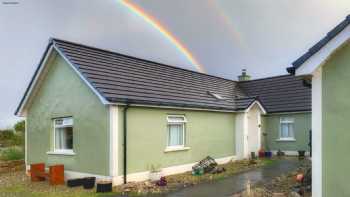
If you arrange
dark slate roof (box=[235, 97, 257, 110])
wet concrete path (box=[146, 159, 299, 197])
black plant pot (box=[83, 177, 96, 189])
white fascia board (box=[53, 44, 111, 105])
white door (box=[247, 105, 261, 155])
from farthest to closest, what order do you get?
white door (box=[247, 105, 261, 155])
dark slate roof (box=[235, 97, 257, 110])
white fascia board (box=[53, 44, 111, 105])
black plant pot (box=[83, 177, 96, 189])
wet concrete path (box=[146, 159, 299, 197])

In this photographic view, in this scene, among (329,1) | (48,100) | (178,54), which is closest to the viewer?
(48,100)

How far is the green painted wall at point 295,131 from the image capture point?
19125mm

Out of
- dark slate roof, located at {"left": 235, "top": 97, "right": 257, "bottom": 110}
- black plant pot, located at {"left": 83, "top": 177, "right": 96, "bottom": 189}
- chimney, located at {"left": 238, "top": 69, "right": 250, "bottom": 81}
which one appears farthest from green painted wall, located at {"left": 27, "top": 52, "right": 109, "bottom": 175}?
chimney, located at {"left": 238, "top": 69, "right": 250, "bottom": 81}

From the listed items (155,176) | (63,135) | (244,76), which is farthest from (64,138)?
(244,76)

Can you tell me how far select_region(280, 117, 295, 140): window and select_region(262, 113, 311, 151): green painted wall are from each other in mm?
230

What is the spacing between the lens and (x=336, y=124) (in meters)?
5.91

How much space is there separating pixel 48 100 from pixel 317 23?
1710 cm

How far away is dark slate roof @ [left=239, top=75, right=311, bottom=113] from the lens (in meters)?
19.9

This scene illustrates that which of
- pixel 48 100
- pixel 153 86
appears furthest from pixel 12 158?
pixel 153 86

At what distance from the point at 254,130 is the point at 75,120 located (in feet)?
38.9

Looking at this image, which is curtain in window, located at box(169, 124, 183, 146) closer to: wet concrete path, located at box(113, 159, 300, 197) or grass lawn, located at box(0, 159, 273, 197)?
grass lawn, located at box(0, 159, 273, 197)

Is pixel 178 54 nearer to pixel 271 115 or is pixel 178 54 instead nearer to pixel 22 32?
pixel 271 115

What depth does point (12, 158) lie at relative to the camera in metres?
16.4

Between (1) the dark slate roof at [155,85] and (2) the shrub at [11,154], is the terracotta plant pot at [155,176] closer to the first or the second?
(1) the dark slate roof at [155,85]
